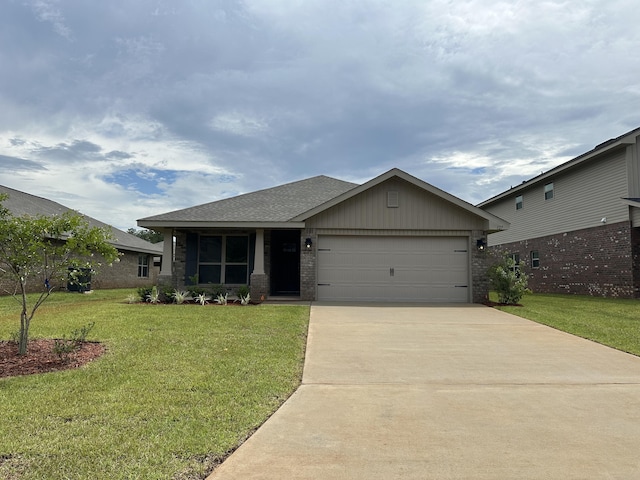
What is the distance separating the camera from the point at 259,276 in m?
13.8

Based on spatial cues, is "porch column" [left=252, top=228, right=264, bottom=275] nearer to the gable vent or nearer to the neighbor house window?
the neighbor house window

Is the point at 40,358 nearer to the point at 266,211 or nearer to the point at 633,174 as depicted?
the point at 266,211

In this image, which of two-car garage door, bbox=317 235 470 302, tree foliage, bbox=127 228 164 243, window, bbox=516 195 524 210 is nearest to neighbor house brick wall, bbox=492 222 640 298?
window, bbox=516 195 524 210

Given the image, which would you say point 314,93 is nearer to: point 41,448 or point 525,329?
point 525,329

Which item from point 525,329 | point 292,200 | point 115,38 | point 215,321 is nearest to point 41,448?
point 215,321

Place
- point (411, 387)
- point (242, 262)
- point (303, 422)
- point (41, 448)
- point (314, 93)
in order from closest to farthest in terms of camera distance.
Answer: point (41, 448) → point (303, 422) → point (411, 387) → point (314, 93) → point (242, 262)

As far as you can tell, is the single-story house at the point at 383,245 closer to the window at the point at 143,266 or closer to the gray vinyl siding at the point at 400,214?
the gray vinyl siding at the point at 400,214

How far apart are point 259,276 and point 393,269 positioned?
14.6ft

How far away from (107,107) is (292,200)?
7084 millimetres

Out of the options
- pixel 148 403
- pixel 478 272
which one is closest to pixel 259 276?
pixel 478 272

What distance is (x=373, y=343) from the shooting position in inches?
287

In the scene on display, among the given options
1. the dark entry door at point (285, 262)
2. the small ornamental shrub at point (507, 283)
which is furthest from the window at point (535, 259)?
the dark entry door at point (285, 262)

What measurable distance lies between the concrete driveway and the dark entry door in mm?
8716

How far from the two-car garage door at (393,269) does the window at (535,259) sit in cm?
977
